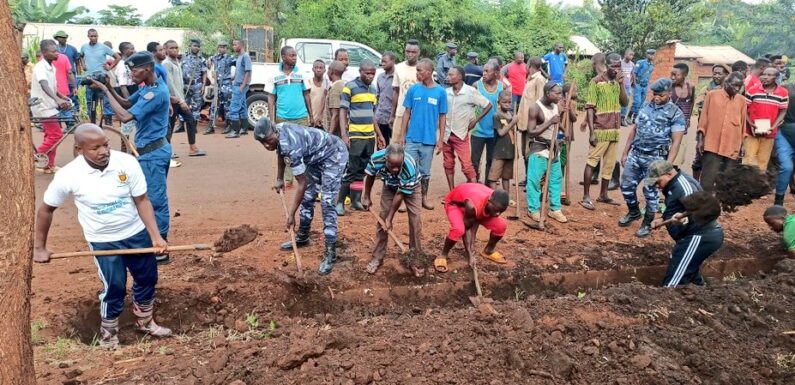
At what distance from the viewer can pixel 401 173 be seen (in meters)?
5.37

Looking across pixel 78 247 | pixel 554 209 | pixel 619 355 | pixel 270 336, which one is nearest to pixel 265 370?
pixel 270 336

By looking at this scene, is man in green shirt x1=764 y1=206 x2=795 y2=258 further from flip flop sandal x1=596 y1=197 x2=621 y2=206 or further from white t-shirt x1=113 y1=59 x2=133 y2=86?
white t-shirt x1=113 y1=59 x2=133 y2=86

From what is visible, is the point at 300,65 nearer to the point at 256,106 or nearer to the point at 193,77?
the point at 256,106

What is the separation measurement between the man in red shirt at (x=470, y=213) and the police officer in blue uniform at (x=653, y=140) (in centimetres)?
210

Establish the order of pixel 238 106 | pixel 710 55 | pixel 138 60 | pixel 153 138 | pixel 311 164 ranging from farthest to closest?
pixel 710 55
pixel 238 106
pixel 311 164
pixel 153 138
pixel 138 60

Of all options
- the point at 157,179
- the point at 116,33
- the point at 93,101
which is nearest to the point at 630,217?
the point at 157,179

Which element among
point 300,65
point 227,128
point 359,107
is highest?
point 300,65

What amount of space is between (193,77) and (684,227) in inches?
386

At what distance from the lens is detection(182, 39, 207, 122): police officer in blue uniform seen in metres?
12.0

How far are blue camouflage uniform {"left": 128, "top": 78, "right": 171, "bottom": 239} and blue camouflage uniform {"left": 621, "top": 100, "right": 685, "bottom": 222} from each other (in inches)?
199

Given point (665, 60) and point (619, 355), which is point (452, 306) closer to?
point (619, 355)

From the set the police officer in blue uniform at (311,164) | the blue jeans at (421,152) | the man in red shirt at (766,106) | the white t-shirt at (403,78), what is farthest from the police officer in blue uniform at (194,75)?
the man in red shirt at (766,106)

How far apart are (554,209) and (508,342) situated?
11.8ft

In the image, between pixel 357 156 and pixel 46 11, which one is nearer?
pixel 357 156
